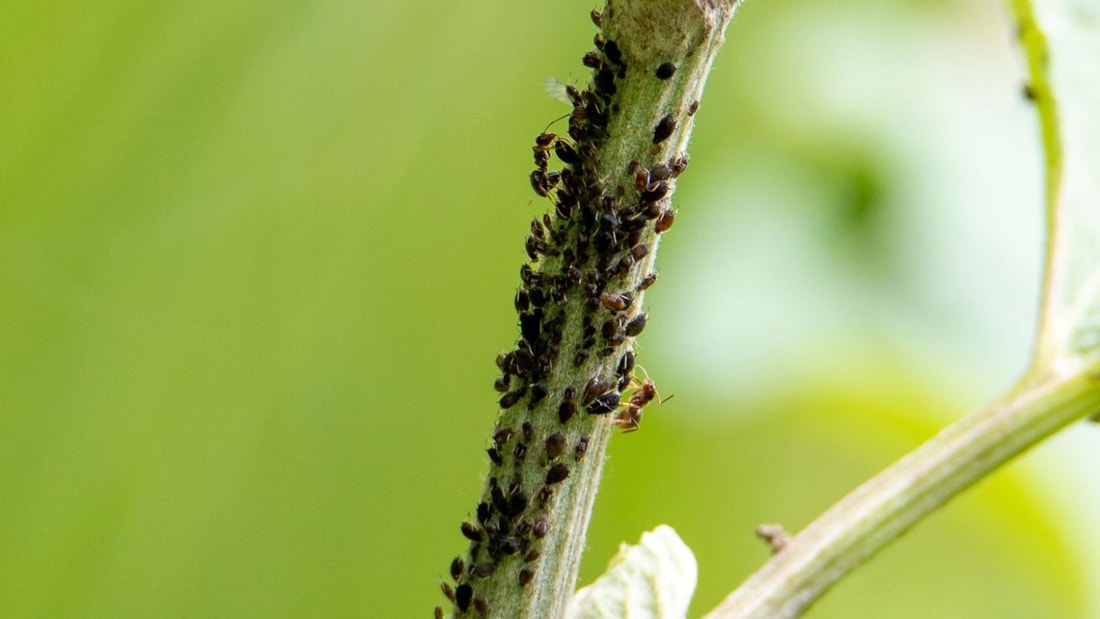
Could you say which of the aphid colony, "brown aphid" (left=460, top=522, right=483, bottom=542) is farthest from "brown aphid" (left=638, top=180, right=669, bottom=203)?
"brown aphid" (left=460, top=522, right=483, bottom=542)

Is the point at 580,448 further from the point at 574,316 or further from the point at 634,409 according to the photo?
the point at 634,409

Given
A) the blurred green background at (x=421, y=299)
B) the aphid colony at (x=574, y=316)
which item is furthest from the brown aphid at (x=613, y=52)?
the blurred green background at (x=421, y=299)

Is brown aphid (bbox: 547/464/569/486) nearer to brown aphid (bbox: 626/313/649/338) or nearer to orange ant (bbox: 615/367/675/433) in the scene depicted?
brown aphid (bbox: 626/313/649/338)

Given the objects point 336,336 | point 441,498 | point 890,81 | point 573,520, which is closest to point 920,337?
point 890,81

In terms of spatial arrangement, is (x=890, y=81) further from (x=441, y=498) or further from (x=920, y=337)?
(x=441, y=498)

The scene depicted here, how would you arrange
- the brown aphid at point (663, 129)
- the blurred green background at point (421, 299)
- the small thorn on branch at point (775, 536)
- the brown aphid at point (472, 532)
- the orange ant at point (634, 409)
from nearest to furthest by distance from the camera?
the brown aphid at point (663, 129)
the brown aphid at point (472, 532)
the small thorn on branch at point (775, 536)
the orange ant at point (634, 409)
the blurred green background at point (421, 299)

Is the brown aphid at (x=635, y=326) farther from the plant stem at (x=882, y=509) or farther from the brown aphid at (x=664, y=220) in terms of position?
the plant stem at (x=882, y=509)
